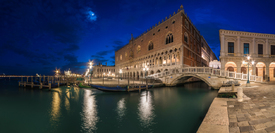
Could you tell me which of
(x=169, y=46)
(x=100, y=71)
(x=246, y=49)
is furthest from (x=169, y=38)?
(x=100, y=71)

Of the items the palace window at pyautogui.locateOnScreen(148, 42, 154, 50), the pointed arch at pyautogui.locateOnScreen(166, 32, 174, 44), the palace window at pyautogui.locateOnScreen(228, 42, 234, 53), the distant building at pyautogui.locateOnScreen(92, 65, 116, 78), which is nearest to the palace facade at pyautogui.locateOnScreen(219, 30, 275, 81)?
the palace window at pyautogui.locateOnScreen(228, 42, 234, 53)

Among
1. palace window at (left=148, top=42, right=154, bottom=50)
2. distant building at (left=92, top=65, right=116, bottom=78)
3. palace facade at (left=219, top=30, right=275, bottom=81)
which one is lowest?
distant building at (left=92, top=65, right=116, bottom=78)

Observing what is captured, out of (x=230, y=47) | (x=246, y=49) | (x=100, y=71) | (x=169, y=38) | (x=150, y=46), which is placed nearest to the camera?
(x=246, y=49)

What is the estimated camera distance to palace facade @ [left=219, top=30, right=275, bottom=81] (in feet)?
66.1

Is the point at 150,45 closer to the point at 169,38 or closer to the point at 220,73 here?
the point at 169,38

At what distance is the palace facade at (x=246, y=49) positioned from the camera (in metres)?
20.1

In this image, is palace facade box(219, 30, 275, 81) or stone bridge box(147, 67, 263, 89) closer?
stone bridge box(147, 67, 263, 89)

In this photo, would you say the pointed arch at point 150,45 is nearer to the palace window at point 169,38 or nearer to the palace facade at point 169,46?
the palace facade at point 169,46


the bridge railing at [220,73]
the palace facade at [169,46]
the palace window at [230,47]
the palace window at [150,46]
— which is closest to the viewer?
the bridge railing at [220,73]

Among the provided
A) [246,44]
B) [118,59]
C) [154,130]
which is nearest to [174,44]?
[246,44]

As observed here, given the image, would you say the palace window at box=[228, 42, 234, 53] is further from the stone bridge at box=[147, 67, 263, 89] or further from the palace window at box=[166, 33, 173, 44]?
the palace window at box=[166, 33, 173, 44]

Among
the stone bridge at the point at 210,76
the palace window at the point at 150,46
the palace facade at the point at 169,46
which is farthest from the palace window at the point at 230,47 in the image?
the palace window at the point at 150,46

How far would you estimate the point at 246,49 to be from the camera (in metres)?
20.5

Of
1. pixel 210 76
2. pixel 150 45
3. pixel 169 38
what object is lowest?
pixel 210 76
